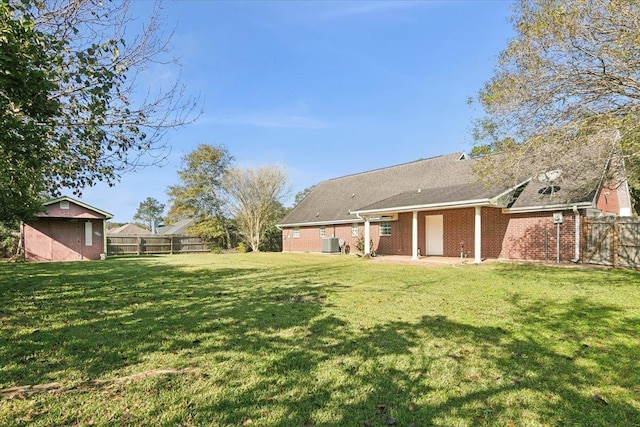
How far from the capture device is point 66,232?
18469 mm

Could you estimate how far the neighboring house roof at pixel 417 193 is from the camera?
526 inches

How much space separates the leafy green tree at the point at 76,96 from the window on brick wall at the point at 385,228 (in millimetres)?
15018

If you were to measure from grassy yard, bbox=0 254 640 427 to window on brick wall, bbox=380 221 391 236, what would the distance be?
11.7 metres

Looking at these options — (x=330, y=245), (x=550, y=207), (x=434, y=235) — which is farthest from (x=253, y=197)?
(x=550, y=207)

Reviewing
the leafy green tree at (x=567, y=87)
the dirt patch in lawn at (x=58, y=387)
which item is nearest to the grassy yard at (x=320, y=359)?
the dirt patch in lawn at (x=58, y=387)

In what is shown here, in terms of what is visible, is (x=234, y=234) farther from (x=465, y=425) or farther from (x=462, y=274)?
(x=465, y=425)

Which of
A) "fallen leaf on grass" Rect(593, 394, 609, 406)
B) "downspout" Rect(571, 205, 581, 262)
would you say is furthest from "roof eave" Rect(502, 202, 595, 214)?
"fallen leaf on grass" Rect(593, 394, 609, 406)

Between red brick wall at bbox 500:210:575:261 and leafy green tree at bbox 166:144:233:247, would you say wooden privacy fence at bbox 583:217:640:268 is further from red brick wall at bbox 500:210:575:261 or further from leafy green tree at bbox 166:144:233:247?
leafy green tree at bbox 166:144:233:247

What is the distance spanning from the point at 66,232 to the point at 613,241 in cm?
2496

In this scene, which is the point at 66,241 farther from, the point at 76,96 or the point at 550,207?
the point at 550,207

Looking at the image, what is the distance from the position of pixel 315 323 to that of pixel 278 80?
1502 cm

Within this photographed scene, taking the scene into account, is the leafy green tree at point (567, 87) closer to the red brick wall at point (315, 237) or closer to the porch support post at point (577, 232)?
the porch support post at point (577, 232)

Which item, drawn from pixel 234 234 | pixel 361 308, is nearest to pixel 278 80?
pixel 361 308

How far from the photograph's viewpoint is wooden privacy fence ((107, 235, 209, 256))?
75.0ft
